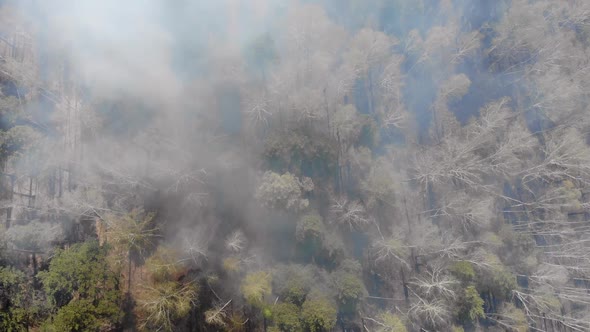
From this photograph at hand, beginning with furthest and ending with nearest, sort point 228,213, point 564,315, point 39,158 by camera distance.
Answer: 1. point 564,315
2. point 228,213
3. point 39,158

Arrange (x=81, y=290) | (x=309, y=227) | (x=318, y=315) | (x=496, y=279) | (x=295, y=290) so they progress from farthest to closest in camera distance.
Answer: (x=496, y=279) < (x=309, y=227) < (x=295, y=290) < (x=318, y=315) < (x=81, y=290)

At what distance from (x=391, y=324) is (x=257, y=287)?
6.54m

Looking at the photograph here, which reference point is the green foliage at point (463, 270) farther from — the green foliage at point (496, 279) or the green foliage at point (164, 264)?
the green foliage at point (164, 264)

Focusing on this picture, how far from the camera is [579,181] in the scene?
17.4 meters

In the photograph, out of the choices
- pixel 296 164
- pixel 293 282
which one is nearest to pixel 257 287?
pixel 293 282

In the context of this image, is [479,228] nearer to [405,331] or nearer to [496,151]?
[496,151]

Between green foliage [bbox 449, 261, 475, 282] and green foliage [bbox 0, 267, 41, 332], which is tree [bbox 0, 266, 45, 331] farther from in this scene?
green foliage [bbox 449, 261, 475, 282]

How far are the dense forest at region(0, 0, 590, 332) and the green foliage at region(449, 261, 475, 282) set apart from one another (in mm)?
91

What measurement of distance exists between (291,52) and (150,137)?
8311mm

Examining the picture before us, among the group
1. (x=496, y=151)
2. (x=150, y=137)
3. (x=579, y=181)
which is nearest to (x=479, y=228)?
(x=496, y=151)

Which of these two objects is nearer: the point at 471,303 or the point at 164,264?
the point at 164,264

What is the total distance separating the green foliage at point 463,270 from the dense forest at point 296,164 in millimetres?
91

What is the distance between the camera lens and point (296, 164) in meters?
15.3

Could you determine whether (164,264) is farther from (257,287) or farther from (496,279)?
(496,279)
